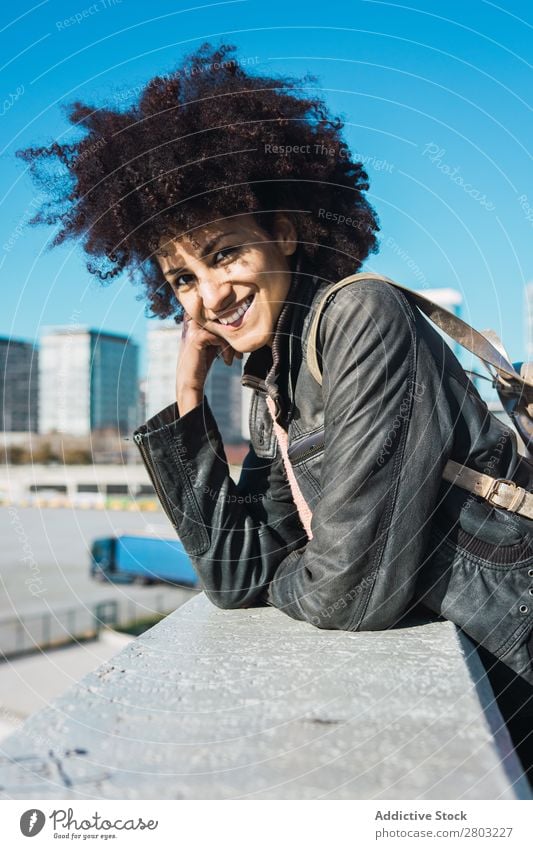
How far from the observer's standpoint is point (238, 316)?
5.35ft

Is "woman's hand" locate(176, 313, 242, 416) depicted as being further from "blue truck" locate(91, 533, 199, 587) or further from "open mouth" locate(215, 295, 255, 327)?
"blue truck" locate(91, 533, 199, 587)

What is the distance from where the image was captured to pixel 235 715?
94 centimetres

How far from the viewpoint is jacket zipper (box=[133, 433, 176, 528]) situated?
5.42 ft

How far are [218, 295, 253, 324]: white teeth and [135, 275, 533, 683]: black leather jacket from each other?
11 cm

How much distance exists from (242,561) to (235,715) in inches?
25.2

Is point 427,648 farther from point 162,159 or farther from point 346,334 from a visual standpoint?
point 162,159

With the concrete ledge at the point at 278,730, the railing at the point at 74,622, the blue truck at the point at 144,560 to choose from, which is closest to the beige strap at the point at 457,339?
the concrete ledge at the point at 278,730

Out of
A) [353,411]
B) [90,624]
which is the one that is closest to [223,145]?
[353,411]

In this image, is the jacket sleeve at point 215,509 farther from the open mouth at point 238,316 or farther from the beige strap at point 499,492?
the beige strap at point 499,492

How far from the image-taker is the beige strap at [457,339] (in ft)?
4.66

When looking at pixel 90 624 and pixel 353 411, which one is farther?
pixel 90 624

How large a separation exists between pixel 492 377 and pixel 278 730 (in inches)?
37.2

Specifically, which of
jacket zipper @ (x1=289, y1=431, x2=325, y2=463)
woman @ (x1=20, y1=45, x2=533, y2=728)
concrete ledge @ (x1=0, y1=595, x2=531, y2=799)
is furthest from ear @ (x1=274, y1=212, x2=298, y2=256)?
concrete ledge @ (x1=0, y1=595, x2=531, y2=799)

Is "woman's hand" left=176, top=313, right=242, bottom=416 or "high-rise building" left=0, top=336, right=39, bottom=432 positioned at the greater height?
"woman's hand" left=176, top=313, right=242, bottom=416
